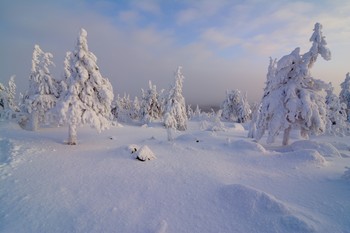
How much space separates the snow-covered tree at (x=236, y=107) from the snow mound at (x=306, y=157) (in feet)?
157

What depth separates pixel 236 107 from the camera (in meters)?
65.5

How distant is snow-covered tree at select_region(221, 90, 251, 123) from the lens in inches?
2479

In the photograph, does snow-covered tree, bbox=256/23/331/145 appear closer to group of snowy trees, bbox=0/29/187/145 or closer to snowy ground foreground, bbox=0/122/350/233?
snowy ground foreground, bbox=0/122/350/233

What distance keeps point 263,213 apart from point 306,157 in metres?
8.93

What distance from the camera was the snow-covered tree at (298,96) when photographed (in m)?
19.1

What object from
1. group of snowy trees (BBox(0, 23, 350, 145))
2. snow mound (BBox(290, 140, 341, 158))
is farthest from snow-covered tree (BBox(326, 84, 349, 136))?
snow mound (BBox(290, 140, 341, 158))

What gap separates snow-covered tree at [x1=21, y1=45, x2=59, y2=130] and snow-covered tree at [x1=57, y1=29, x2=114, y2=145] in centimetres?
662

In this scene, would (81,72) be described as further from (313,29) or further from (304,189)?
(313,29)

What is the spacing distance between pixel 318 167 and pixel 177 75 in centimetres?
2290

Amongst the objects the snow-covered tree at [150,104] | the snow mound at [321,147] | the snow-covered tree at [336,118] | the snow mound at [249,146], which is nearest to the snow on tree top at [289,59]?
the snow mound at [321,147]

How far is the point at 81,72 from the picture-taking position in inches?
733

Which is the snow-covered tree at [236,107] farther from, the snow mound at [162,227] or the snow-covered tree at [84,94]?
the snow mound at [162,227]

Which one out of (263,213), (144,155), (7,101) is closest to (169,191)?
(263,213)

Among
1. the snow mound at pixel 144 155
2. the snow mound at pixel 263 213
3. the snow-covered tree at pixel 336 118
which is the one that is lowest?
the snow mound at pixel 263 213
